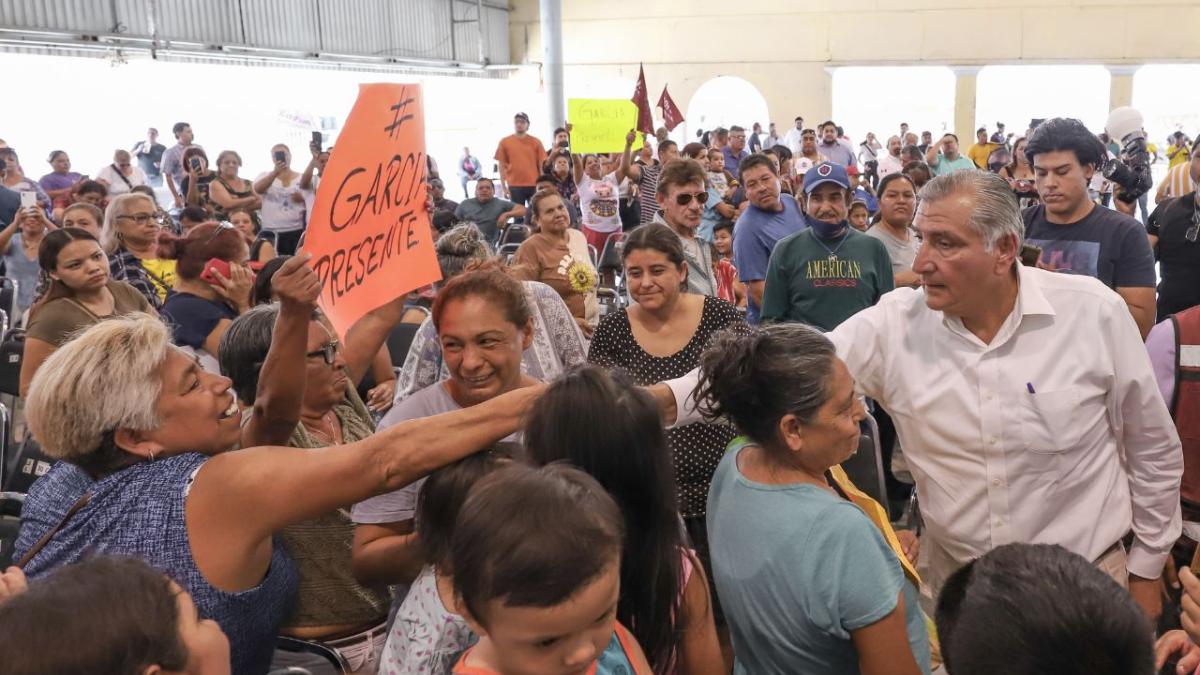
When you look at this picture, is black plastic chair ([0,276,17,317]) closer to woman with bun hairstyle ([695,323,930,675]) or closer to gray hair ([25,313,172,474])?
gray hair ([25,313,172,474])

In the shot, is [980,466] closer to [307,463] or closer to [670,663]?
[670,663]

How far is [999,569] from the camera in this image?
48.6 inches

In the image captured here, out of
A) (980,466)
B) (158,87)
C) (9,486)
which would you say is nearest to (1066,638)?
(980,466)

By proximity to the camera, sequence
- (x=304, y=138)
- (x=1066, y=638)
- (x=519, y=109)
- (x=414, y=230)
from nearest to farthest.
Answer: (x=1066, y=638)
(x=414, y=230)
(x=304, y=138)
(x=519, y=109)

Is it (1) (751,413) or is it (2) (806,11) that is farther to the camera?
(2) (806,11)

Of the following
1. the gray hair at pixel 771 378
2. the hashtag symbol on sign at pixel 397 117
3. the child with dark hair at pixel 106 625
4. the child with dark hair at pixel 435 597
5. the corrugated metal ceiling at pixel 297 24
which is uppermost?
the corrugated metal ceiling at pixel 297 24

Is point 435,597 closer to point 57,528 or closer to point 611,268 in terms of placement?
point 57,528

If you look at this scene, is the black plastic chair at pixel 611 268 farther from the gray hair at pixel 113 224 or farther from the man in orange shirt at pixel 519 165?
the man in orange shirt at pixel 519 165

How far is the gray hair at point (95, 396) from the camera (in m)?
1.58

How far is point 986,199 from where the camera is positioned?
78.6 inches

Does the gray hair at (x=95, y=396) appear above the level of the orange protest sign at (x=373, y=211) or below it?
below

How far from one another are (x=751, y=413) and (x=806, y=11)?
822 inches

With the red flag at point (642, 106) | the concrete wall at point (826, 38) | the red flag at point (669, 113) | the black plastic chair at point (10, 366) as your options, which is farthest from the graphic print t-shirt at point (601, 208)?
the concrete wall at point (826, 38)

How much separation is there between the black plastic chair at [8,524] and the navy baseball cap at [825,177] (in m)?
3.29
